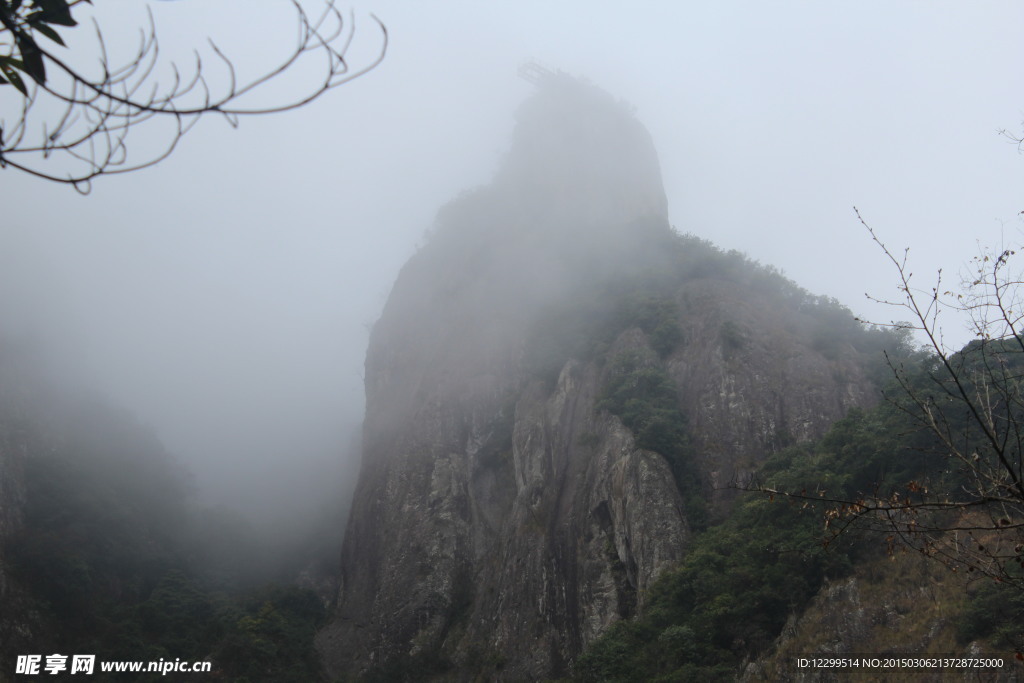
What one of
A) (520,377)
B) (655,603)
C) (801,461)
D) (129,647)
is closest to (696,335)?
(520,377)

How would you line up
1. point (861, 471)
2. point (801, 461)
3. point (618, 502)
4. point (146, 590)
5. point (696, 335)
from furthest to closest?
point (146, 590) → point (696, 335) → point (618, 502) → point (801, 461) → point (861, 471)

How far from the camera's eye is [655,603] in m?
21.8

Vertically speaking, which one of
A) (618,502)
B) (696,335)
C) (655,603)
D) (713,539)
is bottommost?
(655,603)

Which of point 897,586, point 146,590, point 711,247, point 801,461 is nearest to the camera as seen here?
point 897,586

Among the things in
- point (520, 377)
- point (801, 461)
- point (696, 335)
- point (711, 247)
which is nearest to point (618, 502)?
point (801, 461)

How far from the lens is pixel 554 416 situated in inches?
1326

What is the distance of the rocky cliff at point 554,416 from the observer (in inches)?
1065

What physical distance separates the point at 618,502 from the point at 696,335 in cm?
1090

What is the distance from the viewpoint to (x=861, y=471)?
2095cm

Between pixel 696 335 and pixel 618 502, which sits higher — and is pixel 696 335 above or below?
above

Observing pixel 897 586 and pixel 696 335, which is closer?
pixel 897 586

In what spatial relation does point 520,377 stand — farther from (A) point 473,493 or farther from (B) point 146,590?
(B) point 146,590

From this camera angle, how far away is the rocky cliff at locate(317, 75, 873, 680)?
1065 inches

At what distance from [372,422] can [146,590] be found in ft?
48.9
